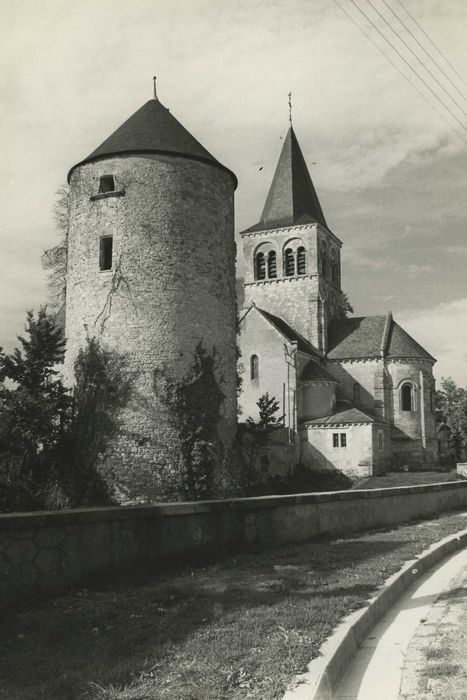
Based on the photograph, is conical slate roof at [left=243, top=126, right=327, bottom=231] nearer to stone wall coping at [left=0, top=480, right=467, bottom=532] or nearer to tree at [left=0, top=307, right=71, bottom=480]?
tree at [left=0, top=307, right=71, bottom=480]

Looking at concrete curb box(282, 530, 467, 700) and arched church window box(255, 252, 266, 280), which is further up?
arched church window box(255, 252, 266, 280)

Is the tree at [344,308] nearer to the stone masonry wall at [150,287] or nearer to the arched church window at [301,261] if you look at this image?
the arched church window at [301,261]

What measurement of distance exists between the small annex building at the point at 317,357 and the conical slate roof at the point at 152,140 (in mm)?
21550

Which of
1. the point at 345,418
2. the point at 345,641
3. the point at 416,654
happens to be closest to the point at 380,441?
the point at 345,418

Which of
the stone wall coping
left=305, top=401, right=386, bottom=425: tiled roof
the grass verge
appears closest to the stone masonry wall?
the stone wall coping

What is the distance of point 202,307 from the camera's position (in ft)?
80.1

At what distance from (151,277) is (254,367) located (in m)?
25.3

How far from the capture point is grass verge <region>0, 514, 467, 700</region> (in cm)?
509

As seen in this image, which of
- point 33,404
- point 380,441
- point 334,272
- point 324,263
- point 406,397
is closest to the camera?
point 33,404

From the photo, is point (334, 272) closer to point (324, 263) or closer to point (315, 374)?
point (324, 263)

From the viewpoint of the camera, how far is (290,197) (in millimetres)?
57812

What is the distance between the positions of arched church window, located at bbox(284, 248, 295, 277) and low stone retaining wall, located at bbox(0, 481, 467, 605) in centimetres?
4221

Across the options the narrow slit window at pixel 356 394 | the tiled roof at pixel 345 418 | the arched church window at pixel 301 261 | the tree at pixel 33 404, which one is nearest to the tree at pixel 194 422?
the tree at pixel 33 404

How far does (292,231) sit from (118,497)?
121ft
